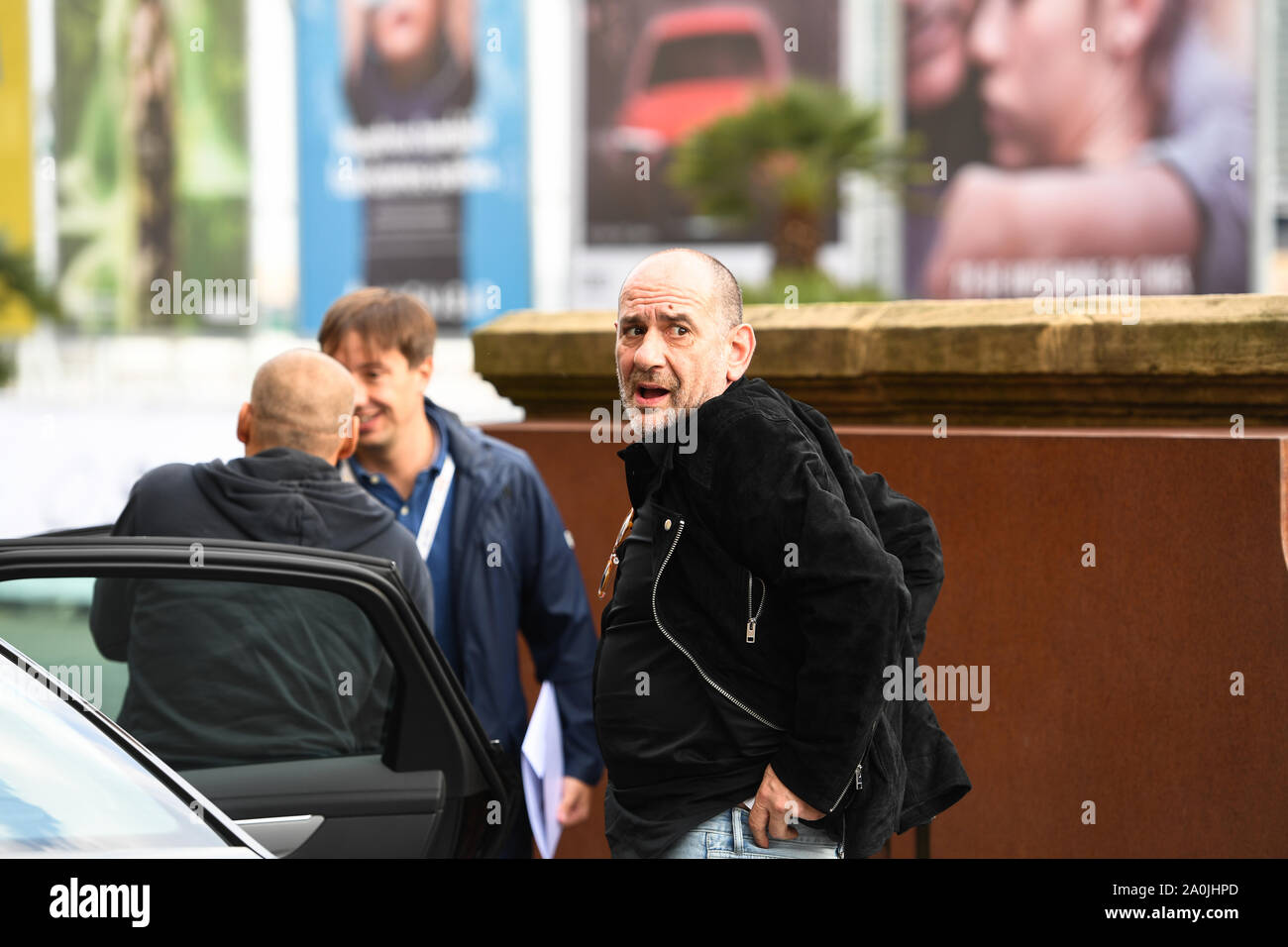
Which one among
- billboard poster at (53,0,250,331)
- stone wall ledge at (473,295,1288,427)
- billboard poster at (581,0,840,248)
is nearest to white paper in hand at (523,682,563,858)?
stone wall ledge at (473,295,1288,427)

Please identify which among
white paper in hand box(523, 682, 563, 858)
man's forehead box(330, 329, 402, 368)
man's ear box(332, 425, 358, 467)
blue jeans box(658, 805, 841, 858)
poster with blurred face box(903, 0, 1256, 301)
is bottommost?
white paper in hand box(523, 682, 563, 858)

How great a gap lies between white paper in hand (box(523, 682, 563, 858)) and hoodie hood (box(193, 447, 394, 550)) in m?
0.53

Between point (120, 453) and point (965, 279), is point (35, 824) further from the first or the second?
point (965, 279)

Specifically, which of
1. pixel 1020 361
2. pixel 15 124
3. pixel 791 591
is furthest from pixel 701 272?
pixel 15 124

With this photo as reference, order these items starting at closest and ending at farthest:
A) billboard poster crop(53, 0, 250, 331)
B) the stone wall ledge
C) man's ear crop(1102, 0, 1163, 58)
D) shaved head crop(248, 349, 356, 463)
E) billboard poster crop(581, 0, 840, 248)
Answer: shaved head crop(248, 349, 356, 463) < the stone wall ledge < man's ear crop(1102, 0, 1163, 58) < billboard poster crop(581, 0, 840, 248) < billboard poster crop(53, 0, 250, 331)

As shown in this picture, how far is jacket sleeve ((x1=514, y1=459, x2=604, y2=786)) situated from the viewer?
12.0 feet

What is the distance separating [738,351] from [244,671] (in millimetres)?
1065

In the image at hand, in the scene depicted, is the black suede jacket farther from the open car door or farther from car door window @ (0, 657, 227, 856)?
car door window @ (0, 657, 227, 856)

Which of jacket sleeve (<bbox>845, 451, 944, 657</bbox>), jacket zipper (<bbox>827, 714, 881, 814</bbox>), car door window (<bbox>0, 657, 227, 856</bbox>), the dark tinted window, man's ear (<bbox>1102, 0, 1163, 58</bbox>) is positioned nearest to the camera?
car door window (<bbox>0, 657, 227, 856</bbox>)

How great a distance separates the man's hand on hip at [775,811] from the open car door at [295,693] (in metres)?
0.72

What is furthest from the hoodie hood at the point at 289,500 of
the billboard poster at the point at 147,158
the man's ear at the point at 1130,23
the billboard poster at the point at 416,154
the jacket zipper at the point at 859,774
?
the billboard poster at the point at 147,158

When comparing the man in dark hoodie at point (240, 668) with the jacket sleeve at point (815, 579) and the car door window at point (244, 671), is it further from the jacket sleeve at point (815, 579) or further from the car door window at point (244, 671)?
the jacket sleeve at point (815, 579)

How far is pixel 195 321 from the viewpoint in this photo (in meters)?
44.7
